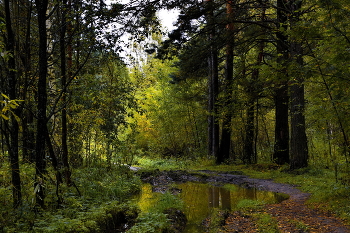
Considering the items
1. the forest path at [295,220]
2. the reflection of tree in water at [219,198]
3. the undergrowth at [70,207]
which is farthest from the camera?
the reflection of tree in water at [219,198]

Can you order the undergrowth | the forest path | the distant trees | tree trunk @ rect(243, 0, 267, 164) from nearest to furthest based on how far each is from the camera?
the undergrowth < the forest path < the distant trees < tree trunk @ rect(243, 0, 267, 164)

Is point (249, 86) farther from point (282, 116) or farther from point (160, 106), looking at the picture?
point (160, 106)

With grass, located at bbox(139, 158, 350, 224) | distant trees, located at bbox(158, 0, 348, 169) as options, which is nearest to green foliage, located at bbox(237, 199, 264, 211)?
grass, located at bbox(139, 158, 350, 224)

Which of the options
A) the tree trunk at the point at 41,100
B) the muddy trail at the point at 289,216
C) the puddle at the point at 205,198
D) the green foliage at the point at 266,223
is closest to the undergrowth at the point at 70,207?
the tree trunk at the point at 41,100

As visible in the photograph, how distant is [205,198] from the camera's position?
287 inches

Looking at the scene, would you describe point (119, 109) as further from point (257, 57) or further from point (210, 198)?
point (257, 57)

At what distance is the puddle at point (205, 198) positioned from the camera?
5661 millimetres

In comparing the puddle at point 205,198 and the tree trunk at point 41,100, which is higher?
the tree trunk at point 41,100

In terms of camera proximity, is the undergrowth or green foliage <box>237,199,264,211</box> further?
green foliage <box>237,199,264,211</box>

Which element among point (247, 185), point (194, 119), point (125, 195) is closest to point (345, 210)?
point (247, 185)

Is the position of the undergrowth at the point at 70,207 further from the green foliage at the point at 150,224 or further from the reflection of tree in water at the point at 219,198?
the reflection of tree in water at the point at 219,198

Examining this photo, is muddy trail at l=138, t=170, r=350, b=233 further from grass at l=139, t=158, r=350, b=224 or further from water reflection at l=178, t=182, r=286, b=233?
water reflection at l=178, t=182, r=286, b=233

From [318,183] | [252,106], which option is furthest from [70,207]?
[252,106]

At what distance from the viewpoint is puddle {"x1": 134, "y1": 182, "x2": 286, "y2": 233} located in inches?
223
